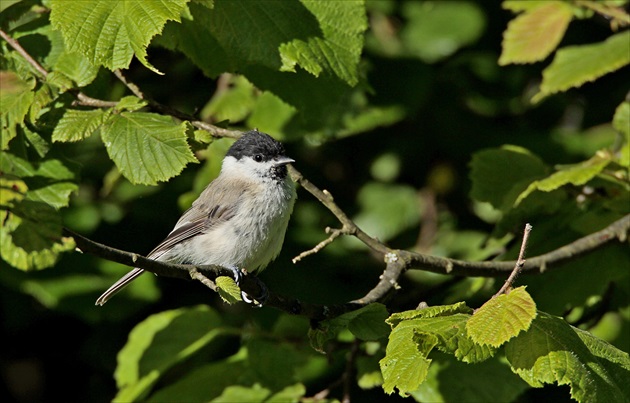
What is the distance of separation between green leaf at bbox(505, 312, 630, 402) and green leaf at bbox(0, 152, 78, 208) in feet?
6.53

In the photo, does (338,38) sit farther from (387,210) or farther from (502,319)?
(387,210)

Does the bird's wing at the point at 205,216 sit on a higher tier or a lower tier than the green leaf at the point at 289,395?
higher

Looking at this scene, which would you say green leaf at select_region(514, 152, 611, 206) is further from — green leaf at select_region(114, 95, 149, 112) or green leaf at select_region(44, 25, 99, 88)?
green leaf at select_region(44, 25, 99, 88)

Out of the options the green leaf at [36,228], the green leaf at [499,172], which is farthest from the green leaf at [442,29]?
the green leaf at [36,228]

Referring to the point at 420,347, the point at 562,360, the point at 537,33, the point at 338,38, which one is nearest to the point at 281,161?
the point at 338,38

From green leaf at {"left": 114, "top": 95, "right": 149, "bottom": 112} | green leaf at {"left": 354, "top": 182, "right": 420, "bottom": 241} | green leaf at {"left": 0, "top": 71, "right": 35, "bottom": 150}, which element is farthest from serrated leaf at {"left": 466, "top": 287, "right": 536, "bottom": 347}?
green leaf at {"left": 354, "top": 182, "right": 420, "bottom": 241}

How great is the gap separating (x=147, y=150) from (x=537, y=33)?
7.34 feet

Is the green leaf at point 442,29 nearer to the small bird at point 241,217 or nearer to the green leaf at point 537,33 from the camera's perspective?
the green leaf at point 537,33

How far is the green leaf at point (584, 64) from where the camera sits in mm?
3902

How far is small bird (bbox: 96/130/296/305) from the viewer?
3.95 metres

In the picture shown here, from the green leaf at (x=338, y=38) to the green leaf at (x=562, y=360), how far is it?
4.78 ft

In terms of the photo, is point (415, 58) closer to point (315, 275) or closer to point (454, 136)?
point (454, 136)

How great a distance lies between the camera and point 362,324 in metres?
2.96

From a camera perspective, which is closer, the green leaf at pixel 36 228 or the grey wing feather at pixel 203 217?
the green leaf at pixel 36 228
